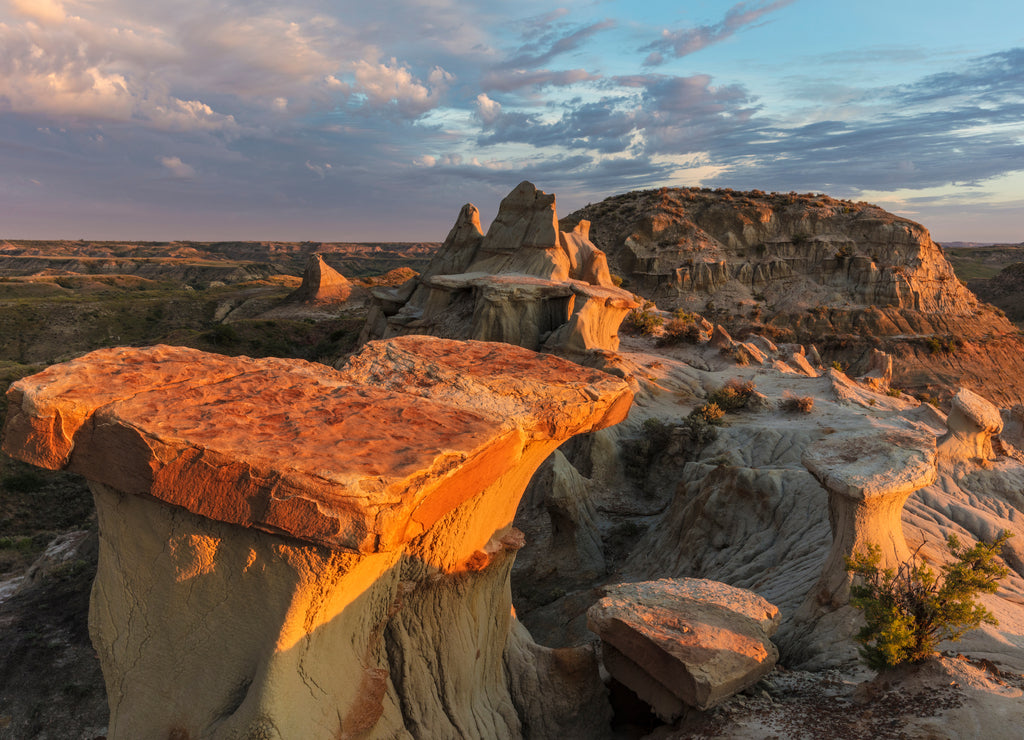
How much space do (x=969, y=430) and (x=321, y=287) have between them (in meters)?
39.1

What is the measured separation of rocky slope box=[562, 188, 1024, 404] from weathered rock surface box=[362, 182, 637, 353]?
19622 mm

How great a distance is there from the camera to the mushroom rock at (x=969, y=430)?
11.0 m

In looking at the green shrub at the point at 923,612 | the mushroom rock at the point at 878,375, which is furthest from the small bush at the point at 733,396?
the green shrub at the point at 923,612

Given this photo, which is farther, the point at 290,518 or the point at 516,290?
the point at 516,290

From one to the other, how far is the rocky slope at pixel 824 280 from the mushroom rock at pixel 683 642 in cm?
3315

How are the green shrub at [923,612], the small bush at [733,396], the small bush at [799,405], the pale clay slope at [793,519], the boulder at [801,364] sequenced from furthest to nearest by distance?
the boulder at [801,364] → the small bush at [733,396] → the small bush at [799,405] → the pale clay slope at [793,519] → the green shrub at [923,612]

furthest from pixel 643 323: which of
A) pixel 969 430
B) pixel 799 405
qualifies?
pixel 969 430

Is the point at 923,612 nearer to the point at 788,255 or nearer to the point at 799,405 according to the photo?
the point at 799,405

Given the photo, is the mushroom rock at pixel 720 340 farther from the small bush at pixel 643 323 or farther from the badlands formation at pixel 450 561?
the badlands formation at pixel 450 561

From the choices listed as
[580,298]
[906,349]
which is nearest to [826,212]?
[906,349]

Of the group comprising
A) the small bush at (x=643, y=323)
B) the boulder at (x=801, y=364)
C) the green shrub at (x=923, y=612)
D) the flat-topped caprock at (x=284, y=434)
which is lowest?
the boulder at (x=801, y=364)

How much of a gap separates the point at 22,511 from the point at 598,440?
17168 mm

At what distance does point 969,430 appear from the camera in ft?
36.4

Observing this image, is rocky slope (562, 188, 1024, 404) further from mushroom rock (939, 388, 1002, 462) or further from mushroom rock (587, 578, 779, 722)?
mushroom rock (587, 578, 779, 722)
